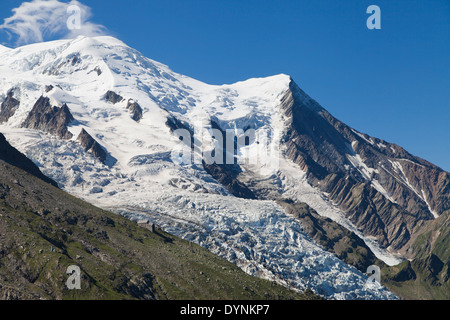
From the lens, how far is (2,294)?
643 ft
